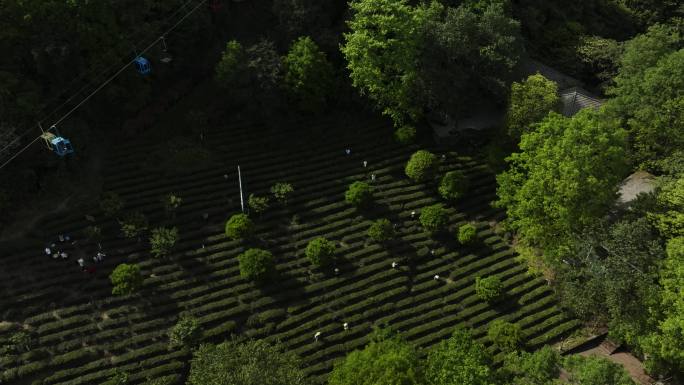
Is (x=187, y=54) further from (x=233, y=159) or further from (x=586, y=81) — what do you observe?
(x=586, y=81)

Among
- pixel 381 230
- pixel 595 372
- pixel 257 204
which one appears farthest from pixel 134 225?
pixel 595 372

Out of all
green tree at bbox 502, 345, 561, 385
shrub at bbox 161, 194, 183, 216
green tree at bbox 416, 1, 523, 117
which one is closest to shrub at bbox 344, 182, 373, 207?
green tree at bbox 416, 1, 523, 117

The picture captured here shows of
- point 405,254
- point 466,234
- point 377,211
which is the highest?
point 377,211

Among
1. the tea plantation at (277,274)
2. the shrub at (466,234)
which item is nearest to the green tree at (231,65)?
the tea plantation at (277,274)

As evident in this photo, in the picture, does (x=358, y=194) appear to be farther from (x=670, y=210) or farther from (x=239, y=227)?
(x=670, y=210)

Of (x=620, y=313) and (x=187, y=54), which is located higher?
(x=187, y=54)

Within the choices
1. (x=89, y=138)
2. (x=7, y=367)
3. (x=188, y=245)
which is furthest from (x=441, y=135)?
(x=7, y=367)
